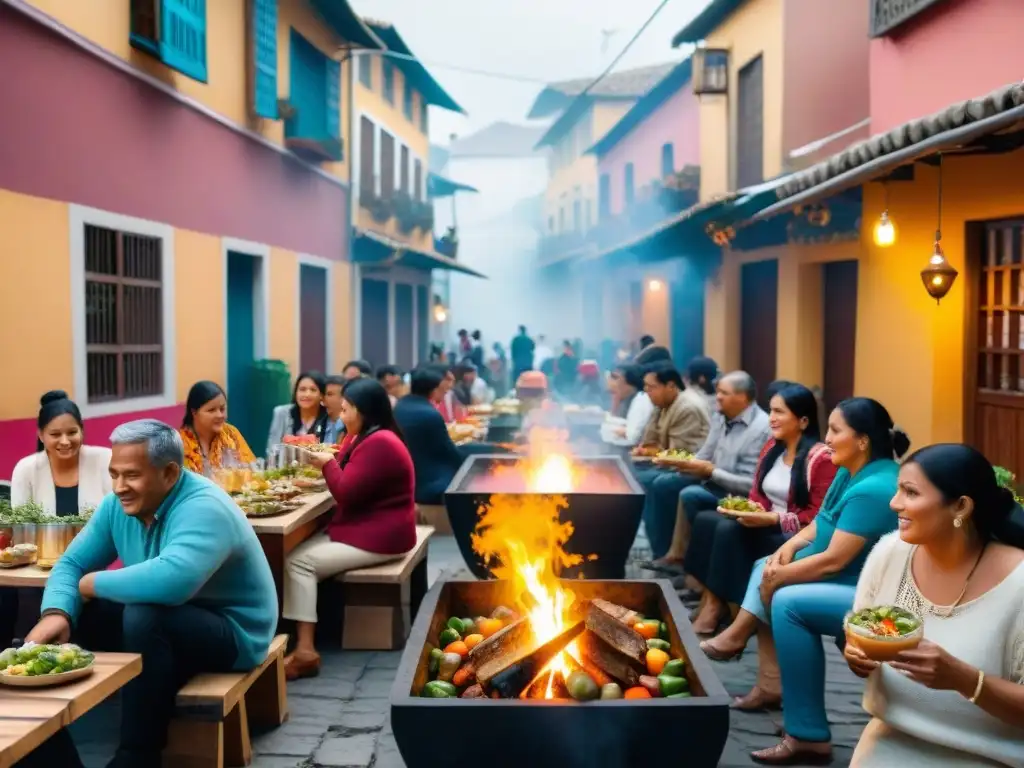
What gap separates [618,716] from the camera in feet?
11.2

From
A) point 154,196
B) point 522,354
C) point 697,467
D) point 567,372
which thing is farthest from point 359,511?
point 522,354

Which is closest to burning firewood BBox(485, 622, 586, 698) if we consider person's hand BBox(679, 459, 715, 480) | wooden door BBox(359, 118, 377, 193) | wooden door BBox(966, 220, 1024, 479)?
person's hand BBox(679, 459, 715, 480)

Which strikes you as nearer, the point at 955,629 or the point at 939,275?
the point at 955,629

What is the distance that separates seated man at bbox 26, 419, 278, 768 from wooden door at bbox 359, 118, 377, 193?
49.7ft

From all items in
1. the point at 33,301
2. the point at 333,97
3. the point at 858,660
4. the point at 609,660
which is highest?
the point at 333,97

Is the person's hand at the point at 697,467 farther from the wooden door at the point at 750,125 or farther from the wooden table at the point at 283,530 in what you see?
the wooden door at the point at 750,125

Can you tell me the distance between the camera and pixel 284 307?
13.9 metres

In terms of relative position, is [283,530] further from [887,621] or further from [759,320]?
[759,320]

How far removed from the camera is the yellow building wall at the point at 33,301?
733cm

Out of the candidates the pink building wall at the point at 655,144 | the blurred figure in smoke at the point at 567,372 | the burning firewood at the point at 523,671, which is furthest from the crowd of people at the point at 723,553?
the blurred figure in smoke at the point at 567,372

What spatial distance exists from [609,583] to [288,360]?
9.97m

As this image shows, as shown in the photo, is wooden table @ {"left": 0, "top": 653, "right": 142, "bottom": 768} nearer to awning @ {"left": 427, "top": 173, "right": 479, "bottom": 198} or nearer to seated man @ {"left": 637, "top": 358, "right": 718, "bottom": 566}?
seated man @ {"left": 637, "top": 358, "right": 718, "bottom": 566}

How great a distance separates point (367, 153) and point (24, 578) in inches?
617

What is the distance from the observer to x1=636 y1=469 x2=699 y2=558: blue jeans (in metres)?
8.55
